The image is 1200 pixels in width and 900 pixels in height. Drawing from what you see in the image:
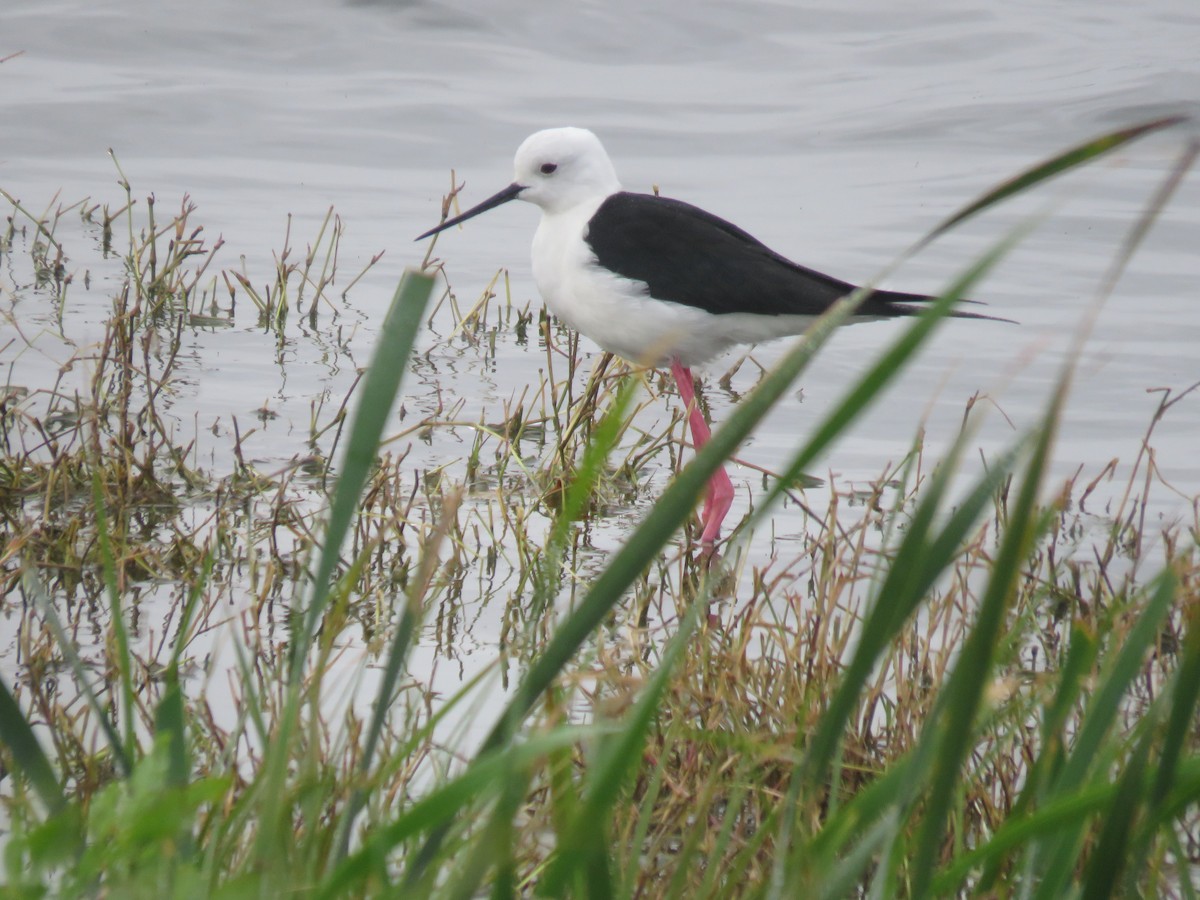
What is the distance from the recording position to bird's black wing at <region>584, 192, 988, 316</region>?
4.55 metres

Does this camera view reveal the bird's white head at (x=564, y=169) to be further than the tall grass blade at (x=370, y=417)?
Yes

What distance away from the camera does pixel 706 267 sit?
4629 mm

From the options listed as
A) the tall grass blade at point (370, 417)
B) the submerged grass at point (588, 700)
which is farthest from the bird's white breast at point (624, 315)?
the tall grass blade at point (370, 417)

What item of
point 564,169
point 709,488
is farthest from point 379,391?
point 564,169

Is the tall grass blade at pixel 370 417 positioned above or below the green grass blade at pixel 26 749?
above

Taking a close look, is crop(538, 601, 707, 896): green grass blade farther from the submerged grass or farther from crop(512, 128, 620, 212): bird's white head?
crop(512, 128, 620, 212): bird's white head

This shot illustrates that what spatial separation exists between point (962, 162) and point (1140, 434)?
5.00 m

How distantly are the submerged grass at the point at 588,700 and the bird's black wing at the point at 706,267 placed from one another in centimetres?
45

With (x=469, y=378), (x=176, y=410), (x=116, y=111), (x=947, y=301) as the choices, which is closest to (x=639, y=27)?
(x=116, y=111)

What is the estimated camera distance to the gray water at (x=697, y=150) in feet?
18.6

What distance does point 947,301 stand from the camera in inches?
45.1

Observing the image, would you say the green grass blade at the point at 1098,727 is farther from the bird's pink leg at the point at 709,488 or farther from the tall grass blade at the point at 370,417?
the bird's pink leg at the point at 709,488

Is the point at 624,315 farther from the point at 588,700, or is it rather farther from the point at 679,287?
the point at 588,700

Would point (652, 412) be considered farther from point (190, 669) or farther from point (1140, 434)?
point (190, 669)
